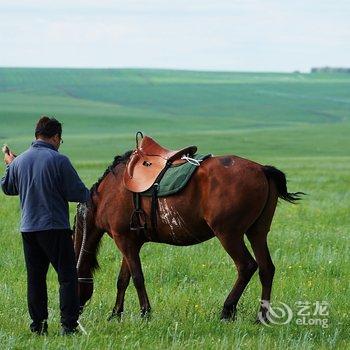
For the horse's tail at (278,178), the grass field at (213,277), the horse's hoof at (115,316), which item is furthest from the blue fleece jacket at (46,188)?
the horse's tail at (278,178)

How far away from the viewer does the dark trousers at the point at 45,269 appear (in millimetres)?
8125

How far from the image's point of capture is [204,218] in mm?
9125

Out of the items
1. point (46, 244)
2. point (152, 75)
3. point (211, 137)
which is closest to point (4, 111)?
point (211, 137)

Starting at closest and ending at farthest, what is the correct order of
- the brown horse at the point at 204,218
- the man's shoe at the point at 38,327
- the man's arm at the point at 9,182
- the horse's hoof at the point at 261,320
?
the man's shoe at the point at 38,327
the man's arm at the point at 9,182
the horse's hoof at the point at 261,320
the brown horse at the point at 204,218

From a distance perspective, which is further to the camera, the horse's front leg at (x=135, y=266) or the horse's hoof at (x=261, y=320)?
the horse's front leg at (x=135, y=266)

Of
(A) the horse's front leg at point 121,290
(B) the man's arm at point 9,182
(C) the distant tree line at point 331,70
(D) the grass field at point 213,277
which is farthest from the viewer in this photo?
(C) the distant tree line at point 331,70

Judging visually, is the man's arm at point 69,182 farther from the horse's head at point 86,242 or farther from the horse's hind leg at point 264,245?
the horse's hind leg at point 264,245

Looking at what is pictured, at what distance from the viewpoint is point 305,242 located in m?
14.8

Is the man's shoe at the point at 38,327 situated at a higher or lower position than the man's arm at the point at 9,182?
lower

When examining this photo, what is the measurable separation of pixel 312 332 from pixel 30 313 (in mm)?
2470

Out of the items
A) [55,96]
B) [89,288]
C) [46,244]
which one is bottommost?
[55,96]

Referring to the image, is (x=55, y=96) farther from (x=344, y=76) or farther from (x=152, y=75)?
(x=344, y=76)

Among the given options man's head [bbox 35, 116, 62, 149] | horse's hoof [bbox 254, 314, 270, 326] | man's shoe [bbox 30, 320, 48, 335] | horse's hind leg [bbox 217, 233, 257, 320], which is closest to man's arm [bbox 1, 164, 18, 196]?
man's head [bbox 35, 116, 62, 149]

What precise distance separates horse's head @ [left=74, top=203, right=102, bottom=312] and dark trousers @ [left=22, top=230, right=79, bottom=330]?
49.9 inches
